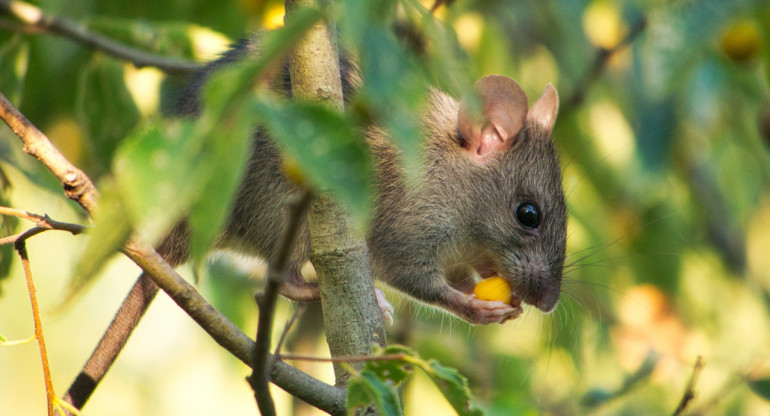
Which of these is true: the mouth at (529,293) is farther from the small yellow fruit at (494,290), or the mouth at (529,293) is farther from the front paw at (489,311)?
the front paw at (489,311)

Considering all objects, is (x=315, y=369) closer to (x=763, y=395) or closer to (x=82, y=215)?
(x=82, y=215)

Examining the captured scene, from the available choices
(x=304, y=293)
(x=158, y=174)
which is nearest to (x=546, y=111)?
(x=304, y=293)

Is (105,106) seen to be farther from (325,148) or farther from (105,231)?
(325,148)

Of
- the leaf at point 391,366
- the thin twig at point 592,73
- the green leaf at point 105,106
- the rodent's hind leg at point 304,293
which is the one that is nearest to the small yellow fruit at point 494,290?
the rodent's hind leg at point 304,293

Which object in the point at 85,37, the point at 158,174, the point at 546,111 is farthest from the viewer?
the point at 546,111

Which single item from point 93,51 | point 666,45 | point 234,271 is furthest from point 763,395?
point 93,51

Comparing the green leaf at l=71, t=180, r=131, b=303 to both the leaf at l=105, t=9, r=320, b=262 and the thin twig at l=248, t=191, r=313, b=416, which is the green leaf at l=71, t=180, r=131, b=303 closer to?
the leaf at l=105, t=9, r=320, b=262
